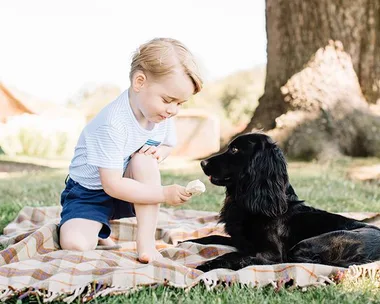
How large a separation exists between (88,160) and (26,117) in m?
12.7

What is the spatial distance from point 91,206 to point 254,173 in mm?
989

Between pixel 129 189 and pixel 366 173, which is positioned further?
pixel 366 173

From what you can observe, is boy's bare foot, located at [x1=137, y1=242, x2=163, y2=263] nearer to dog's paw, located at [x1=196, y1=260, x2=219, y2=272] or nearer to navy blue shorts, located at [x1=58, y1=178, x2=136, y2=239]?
dog's paw, located at [x1=196, y1=260, x2=219, y2=272]

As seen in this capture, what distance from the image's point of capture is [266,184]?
3408 mm

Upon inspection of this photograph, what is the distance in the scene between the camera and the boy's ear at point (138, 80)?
3.32m

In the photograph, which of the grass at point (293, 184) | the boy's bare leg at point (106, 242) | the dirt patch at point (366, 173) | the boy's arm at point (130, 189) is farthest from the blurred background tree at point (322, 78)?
the boy's arm at point (130, 189)

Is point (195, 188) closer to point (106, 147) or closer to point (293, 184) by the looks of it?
point (106, 147)

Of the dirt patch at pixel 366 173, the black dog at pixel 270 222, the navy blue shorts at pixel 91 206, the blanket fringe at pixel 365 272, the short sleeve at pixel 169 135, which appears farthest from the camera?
the dirt patch at pixel 366 173

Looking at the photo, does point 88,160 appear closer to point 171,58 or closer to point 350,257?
point 171,58

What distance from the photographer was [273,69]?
368 inches

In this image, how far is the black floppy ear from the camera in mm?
3391

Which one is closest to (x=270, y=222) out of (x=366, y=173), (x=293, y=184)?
(x=293, y=184)

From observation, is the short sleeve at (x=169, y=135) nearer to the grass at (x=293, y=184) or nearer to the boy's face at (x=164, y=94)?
the boy's face at (x=164, y=94)

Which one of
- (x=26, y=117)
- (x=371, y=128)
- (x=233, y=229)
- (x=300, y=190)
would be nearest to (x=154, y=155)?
(x=233, y=229)
